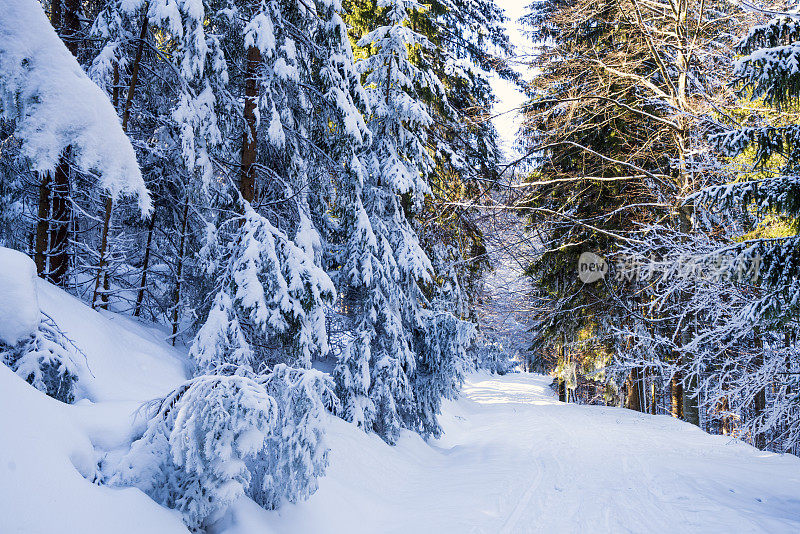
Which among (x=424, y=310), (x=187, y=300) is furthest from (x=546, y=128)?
(x=187, y=300)

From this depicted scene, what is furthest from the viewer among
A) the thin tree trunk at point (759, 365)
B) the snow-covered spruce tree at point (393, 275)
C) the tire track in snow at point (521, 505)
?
the snow-covered spruce tree at point (393, 275)

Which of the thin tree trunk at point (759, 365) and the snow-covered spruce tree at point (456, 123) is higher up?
the snow-covered spruce tree at point (456, 123)

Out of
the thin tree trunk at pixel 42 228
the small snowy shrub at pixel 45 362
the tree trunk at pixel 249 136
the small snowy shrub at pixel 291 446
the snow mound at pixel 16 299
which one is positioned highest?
the tree trunk at pixel 249 136

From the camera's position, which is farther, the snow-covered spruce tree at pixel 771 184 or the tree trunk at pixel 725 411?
the tree trunk at pixel 725 411

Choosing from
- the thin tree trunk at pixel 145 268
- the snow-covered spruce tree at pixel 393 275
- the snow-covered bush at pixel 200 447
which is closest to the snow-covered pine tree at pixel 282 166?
the thin tree trunk at pixel 145 268

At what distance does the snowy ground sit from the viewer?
7.60 ft

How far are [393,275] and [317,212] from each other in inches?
81.4

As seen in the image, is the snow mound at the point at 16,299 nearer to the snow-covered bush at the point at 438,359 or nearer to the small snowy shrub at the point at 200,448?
the small snowy shrub at the point at 200,448

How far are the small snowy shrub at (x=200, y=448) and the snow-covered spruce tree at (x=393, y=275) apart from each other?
5.02 meters

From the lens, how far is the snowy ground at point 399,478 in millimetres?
2316

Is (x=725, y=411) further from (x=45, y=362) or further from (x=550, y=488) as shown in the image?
(x=45, y=362)

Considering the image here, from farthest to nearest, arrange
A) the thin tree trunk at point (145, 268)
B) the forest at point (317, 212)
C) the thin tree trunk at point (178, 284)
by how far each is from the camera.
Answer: the thin tree trunk at point (178, 284) → the thin tree trunk at point (145, 268) → the forest at point (317, 212)

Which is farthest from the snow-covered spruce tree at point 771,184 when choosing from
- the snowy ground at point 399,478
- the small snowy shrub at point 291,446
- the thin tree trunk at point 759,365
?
the small snowy shrub at point 291,446

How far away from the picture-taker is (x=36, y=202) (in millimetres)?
6520
